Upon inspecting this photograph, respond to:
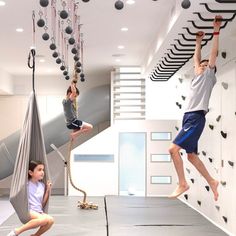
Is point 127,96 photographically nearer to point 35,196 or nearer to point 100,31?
point 100,31

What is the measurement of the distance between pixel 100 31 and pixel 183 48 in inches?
64.4

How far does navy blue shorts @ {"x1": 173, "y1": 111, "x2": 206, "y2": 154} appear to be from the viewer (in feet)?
12.1

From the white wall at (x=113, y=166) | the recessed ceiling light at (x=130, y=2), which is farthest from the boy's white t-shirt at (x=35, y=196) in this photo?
the white wall at (x=113, y=166)

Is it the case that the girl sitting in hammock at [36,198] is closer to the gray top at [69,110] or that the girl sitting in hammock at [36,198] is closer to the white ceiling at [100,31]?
the gray top at [69,110]

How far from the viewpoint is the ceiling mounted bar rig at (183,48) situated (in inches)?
193

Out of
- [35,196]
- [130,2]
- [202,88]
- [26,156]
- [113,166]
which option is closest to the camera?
[202,88]

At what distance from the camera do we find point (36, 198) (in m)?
4.82

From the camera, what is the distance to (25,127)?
4.71 m

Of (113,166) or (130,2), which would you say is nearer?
(130,2)

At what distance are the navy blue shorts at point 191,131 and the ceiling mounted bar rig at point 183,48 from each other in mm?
1256

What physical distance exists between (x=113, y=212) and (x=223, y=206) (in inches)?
92.0

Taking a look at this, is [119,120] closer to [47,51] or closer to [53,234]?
[47,51]

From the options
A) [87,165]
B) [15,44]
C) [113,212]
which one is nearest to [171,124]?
[87,165]

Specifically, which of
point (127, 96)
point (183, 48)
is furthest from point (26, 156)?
point (127, 96)
